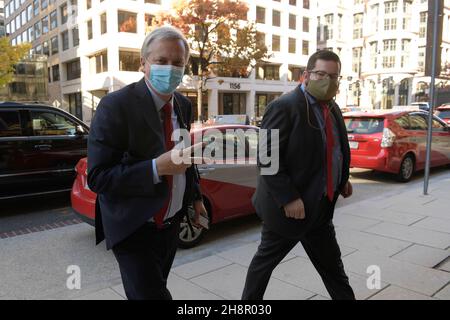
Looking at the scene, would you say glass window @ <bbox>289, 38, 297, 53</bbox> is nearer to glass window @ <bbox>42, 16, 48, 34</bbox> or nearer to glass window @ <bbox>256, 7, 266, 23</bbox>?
glass window @ <bbox>256, 7, 266, 23</bbox>

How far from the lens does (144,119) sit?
1900mm

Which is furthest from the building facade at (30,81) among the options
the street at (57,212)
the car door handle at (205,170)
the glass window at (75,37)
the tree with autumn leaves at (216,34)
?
the car door handle at (205,170)

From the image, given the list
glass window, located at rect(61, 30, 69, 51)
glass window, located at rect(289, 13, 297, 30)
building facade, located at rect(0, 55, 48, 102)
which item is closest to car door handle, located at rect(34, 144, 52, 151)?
building facade, located at rect(0, 55, 48, 102)

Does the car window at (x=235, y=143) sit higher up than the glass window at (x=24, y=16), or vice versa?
the glass window at (x=24, y=16)

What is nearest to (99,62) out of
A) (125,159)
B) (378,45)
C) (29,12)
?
A: (29,12)

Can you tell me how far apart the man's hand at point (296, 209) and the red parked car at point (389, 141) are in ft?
21.4

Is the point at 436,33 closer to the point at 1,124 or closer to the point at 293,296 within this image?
the point at 293,296

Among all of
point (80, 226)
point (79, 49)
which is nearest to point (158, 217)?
point (80, 226)

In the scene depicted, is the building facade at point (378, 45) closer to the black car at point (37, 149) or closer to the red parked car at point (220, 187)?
the black car at point (37, 149)

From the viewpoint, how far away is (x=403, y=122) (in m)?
8.84

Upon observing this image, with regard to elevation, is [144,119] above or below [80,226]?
above

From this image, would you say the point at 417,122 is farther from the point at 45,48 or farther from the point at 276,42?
the point at 45,48

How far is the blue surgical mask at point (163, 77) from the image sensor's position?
2.00 metres
